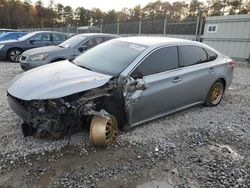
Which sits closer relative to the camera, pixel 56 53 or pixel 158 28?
pixel 56 53

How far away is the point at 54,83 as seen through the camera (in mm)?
3227

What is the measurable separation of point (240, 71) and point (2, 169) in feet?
30.7

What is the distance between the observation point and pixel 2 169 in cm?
284

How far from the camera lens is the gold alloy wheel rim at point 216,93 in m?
5.12

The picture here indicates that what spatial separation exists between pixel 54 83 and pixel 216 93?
3.65 meters

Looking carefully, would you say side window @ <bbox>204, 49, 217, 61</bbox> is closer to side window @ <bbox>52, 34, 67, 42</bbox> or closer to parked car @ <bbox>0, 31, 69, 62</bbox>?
side window @ <bbox>52, 34, 67, 42</bbox>

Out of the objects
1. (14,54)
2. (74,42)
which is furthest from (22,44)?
(74,42)

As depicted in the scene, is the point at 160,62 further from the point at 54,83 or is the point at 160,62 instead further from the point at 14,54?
the point at 14,54

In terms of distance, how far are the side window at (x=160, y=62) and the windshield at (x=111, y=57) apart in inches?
7.9

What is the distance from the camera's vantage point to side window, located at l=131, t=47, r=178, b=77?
3.76m

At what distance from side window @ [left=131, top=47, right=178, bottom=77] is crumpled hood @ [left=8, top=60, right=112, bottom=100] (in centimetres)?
65

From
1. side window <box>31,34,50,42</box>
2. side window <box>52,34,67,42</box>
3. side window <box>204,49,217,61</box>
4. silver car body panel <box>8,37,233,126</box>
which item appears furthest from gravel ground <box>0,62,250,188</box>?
side window <box>52,34,67,42</box>

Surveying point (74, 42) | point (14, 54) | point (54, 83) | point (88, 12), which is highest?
point (88, 12)

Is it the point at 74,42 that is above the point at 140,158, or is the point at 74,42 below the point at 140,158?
above
